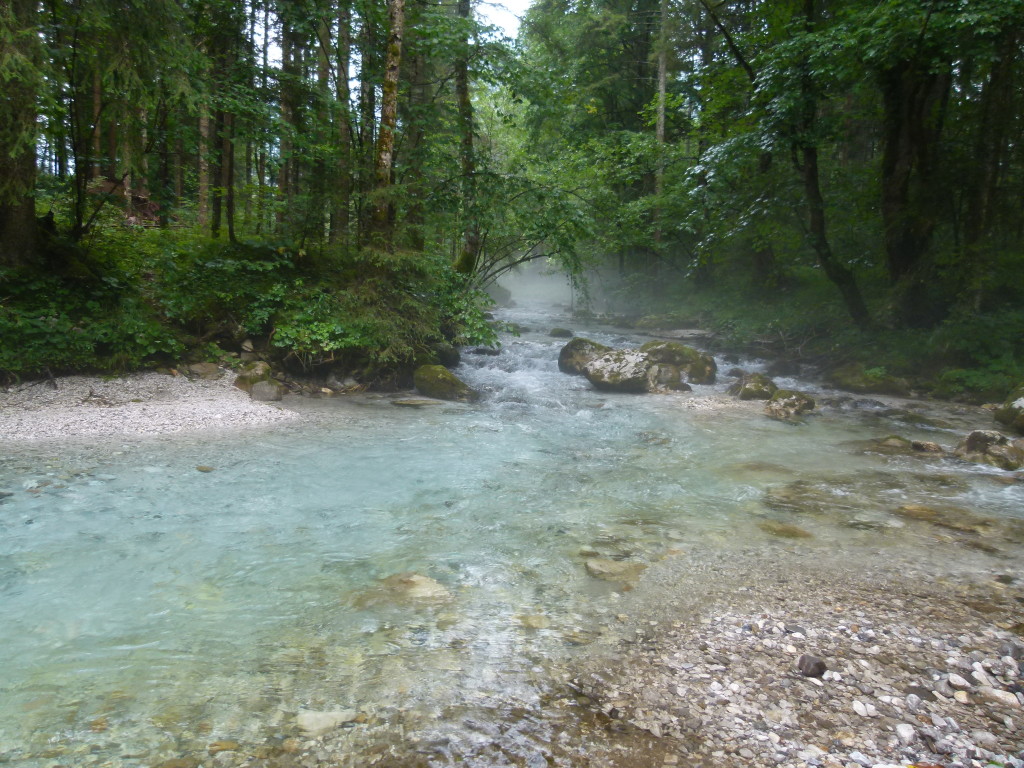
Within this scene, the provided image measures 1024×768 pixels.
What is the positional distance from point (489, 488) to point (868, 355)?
11.4m

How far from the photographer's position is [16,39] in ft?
21.8

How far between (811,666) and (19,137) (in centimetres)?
956

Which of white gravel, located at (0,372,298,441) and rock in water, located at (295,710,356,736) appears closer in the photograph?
rock in water, located at (295,710,356,736)

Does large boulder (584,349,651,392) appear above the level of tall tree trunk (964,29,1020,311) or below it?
below

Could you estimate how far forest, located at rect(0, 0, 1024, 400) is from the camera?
8375 mm

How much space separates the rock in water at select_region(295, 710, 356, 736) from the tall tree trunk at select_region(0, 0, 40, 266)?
7.53 metres

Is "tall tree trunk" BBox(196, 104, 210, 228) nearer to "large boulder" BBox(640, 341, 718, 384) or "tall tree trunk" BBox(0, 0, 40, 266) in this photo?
"tall tree trunk" BBox(0, 0, 40, 266)

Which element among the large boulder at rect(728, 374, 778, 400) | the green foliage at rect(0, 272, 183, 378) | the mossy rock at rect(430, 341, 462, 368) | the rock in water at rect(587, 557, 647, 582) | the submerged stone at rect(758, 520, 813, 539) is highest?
the green foliage at rect(0, 272, 183, 378)

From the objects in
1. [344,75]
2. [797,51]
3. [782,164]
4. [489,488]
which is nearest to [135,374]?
[489,488]

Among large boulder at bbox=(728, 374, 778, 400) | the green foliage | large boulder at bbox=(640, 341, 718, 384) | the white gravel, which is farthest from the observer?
large boulder at bbox=(640, 341, 718, 384)

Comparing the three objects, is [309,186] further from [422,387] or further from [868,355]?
[868,355]

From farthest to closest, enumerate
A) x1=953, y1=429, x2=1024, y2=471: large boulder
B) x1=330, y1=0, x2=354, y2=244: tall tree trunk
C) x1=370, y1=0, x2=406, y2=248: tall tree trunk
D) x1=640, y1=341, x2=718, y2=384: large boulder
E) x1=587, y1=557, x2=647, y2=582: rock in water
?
x1=640, y1=341, x2=718, y2=384: large boulder < x1=330, y1=0, x2=354, y2=244: tall tree trunk < x1=370, y1=0, x2=406, y2=248: tall tree trunk < x1=953, y1=429, x2=1024, y2=471: large boulder < x1=587, y1=557, x2=647, y2=582: rock in water

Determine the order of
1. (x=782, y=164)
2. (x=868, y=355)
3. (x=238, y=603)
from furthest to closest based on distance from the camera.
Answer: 1. (x=782, y=164)
2. (x=868, y=355)
3. (x=238, y=603)

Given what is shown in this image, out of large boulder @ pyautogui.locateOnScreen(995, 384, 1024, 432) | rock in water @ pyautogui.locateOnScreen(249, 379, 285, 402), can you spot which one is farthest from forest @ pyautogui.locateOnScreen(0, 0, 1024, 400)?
large boulder @ pyautogui.locateOnScreen(995, 384, 1024, 432)
